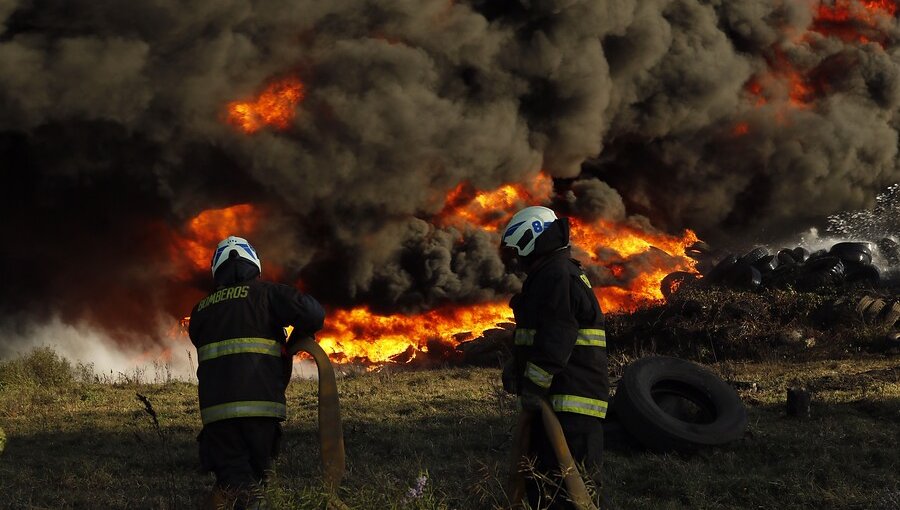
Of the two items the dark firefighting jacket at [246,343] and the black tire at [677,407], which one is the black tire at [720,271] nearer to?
the black tire at [677,407]

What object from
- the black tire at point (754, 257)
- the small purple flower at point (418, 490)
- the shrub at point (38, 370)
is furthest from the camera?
the black tire at point (754, 257)

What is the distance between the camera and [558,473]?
4.18 metres

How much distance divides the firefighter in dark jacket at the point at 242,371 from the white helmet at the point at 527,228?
3.83ft

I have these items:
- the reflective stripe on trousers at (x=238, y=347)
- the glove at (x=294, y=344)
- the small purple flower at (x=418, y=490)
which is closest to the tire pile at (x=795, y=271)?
the glove at (x=294, y=344)

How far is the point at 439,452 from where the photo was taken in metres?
7.37

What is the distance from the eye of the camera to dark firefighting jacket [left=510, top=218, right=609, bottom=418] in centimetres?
421

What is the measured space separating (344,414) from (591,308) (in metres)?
5.80

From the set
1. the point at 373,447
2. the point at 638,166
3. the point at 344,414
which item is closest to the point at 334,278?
the point at 638,166

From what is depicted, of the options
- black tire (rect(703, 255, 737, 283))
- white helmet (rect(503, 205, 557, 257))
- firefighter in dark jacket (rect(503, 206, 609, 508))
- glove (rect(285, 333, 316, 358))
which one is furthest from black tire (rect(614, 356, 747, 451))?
black tire (rect(703, 255, 737, 283))

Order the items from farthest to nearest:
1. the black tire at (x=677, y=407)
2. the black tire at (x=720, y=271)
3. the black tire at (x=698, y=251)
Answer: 1. the black tire at (x=698, y=251)
2. the black tire at (x=720, y=271)
3. the black tire at (x=677, y=407)

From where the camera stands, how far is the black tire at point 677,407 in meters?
7.01

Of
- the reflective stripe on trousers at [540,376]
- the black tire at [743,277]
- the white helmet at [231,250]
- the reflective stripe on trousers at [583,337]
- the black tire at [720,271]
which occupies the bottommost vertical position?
the reflective stripe on trousers at [540,376]

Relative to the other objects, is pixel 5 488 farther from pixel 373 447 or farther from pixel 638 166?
pixel 638 166

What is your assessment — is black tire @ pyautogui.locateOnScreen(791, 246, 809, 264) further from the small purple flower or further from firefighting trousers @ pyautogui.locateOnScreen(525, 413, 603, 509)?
the small purple flower
